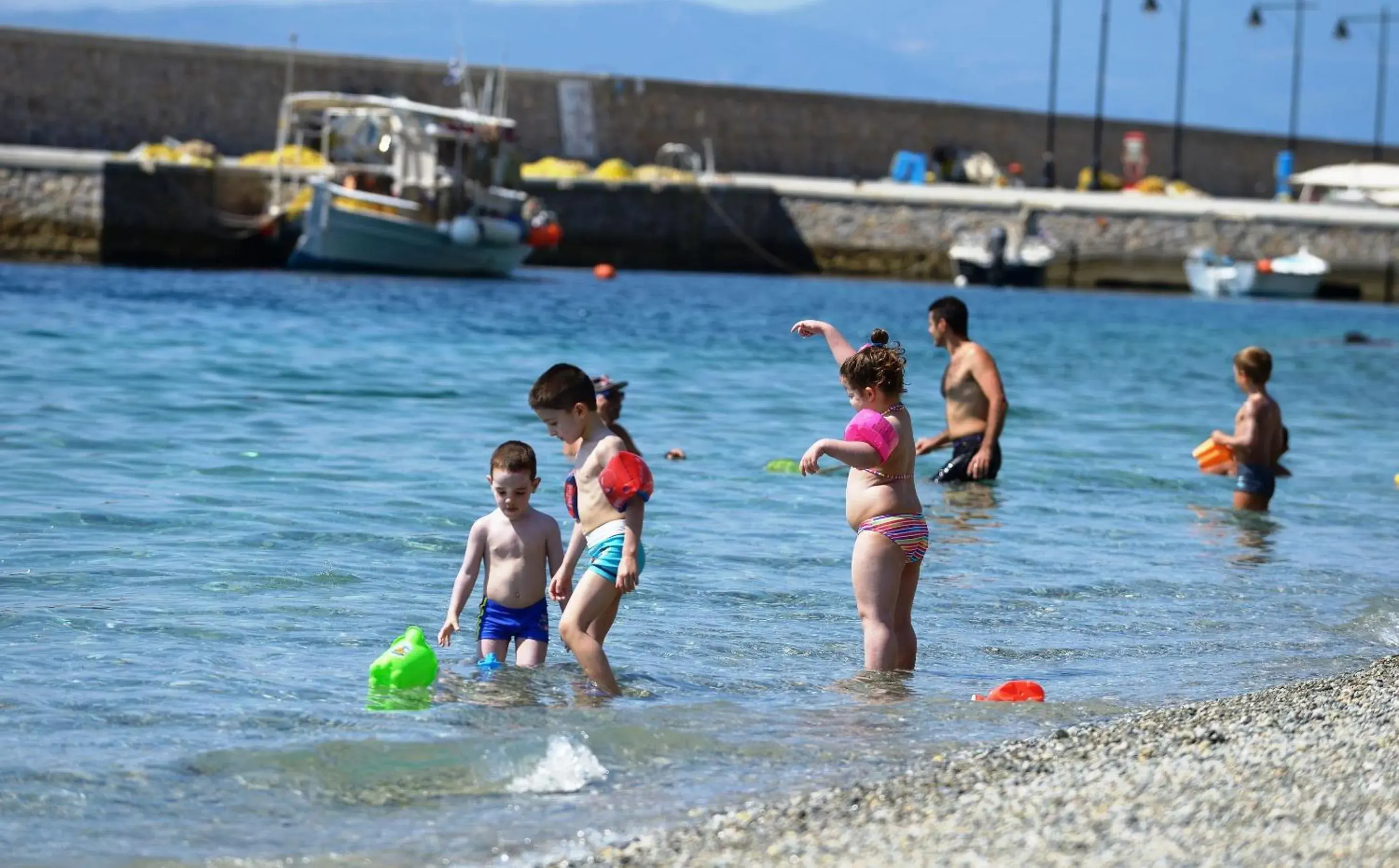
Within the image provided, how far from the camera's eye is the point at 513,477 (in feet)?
19.5

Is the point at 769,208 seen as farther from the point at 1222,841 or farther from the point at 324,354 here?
the point at 1222,841

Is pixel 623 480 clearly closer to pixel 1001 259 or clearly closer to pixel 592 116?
pixel 1001 259

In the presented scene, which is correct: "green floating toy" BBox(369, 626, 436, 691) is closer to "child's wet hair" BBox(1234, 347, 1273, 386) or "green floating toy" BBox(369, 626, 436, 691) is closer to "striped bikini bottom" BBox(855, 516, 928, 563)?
"striped bikini bottom" BBox(855, 516, 928, 563)

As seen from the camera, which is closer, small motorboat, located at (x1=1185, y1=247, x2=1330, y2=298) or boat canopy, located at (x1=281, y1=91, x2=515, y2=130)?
boat canopy, located at (x1=281, y1=91, x2=515, y2=130)

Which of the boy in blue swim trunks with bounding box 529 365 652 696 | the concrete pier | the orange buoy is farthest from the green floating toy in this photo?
the concrete pier

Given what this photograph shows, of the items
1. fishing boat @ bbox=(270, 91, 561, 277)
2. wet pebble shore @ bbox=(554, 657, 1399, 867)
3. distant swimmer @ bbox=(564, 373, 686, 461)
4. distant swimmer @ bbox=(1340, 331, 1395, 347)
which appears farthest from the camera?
fishing boat @ bbox=(270, 91, 561, 277)

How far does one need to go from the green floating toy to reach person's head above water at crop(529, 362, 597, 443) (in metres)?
0.91

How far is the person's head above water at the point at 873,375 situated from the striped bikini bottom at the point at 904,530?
41 centimetres

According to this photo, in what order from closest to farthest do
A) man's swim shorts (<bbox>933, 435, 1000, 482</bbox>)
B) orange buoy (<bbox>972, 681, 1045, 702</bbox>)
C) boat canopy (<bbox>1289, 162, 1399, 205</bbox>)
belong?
orange buoy (<bbox>972, 681, 1045, 702</bbox>)
man's swim shorts (<bbox>933, 435, 1000, 482</bbox>)
boat canopy (<bbox>1289, 162, 1399, 205</bbox>)

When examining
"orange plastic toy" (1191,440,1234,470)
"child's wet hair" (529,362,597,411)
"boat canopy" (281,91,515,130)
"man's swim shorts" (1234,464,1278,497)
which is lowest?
"man's swim shorts" (1234,464,1278,497)

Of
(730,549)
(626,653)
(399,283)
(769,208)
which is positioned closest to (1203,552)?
(730,549)

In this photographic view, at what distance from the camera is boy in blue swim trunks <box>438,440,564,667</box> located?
235 inches

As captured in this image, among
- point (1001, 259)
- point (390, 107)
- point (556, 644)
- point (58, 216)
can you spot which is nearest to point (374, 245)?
point (390, 107)

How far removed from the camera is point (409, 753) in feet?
17.6
